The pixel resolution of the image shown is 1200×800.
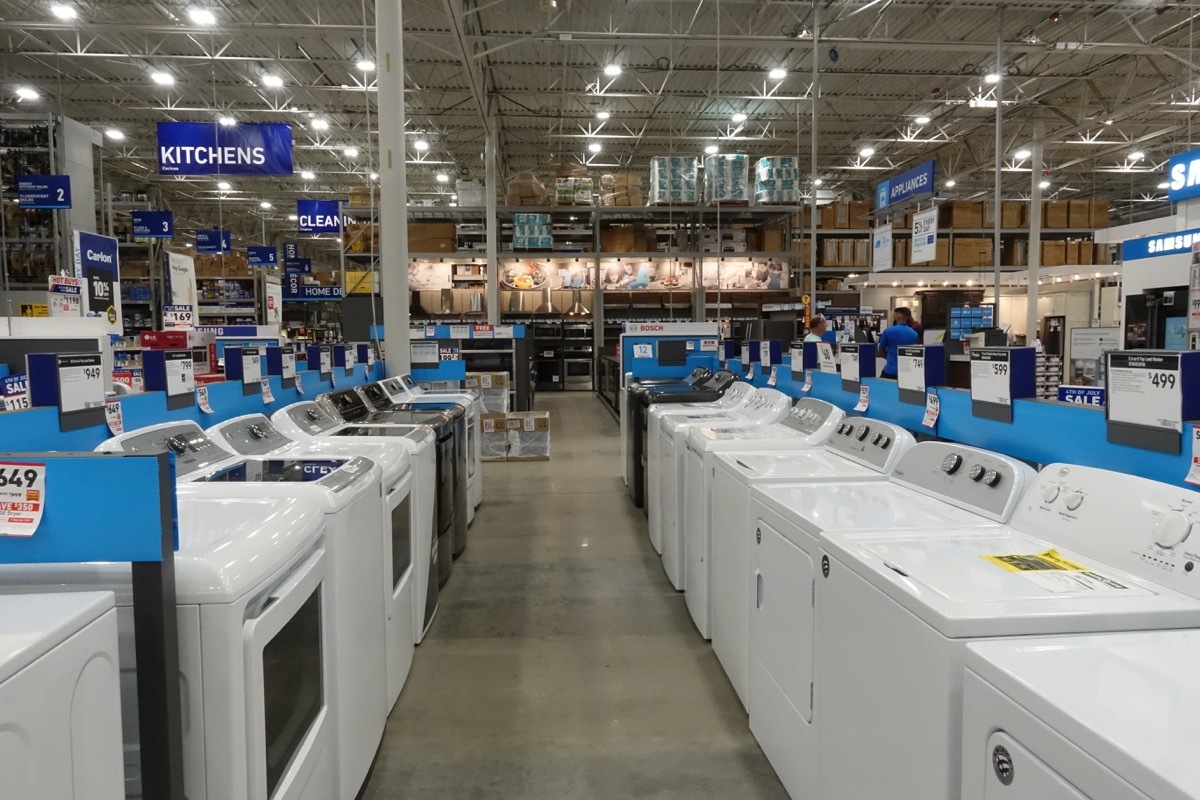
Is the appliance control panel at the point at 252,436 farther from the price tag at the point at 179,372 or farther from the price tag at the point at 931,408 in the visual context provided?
the price tag at the point at 931,408

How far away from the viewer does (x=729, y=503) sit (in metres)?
2.62

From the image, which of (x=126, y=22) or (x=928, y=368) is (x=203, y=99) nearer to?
(x=126, y=22)

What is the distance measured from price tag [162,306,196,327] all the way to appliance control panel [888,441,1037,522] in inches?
382

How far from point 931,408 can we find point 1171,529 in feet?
4.05

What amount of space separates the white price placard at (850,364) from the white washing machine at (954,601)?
157 cm

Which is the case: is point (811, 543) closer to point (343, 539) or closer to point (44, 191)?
point (343, 539)

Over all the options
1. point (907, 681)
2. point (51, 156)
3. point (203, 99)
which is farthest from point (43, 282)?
point (907, 681)

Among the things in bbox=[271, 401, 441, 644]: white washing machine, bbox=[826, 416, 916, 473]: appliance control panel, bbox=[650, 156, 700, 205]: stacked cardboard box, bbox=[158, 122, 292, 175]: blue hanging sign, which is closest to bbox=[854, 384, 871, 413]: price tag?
bbox=[826, 416, 916, 473]: appliance control panel

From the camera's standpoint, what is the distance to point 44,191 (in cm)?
769

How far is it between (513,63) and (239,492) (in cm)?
1077

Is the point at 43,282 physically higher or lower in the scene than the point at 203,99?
lower

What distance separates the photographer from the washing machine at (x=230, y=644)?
1246 millimetres

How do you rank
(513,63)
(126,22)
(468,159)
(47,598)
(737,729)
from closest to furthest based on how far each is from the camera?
(47,598) < (737,729) < (126,22) < (513,63) < (468,159)

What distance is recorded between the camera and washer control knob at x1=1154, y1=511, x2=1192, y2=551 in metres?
1.34
